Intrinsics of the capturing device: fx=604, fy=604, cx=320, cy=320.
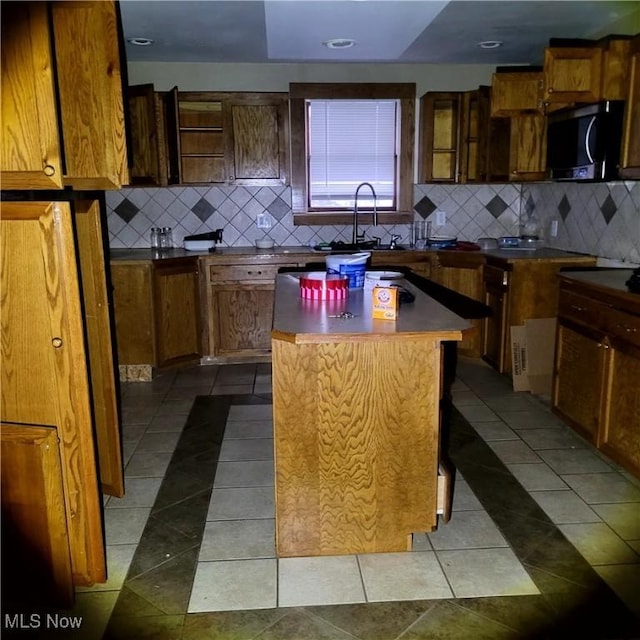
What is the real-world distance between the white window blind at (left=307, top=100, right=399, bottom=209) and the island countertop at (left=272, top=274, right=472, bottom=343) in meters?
2.54

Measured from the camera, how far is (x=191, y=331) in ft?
15.2

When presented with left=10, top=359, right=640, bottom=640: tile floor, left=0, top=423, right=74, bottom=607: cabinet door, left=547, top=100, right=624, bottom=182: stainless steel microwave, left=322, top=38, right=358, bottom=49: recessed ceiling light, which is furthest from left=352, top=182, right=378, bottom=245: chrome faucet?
left=0, top=423, right=74, bottom=607: cabinet door

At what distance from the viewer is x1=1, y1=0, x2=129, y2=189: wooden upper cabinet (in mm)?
1655

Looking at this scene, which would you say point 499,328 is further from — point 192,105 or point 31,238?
point 31,238

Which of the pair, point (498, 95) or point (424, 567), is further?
point (498, 95)

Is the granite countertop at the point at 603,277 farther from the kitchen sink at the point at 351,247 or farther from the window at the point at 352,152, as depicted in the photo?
the window at the point at 352,152

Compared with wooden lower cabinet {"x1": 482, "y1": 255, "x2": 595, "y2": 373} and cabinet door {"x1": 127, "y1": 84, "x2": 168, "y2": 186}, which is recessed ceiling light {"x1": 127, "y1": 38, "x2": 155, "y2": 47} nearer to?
cabinet door {"x1": 127, "y1": 84, "x2": 168, "y2": 186}

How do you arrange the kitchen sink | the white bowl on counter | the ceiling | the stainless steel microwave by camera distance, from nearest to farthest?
the stainless steel microwave → the ceiling → the kitchen sink → the white bowl on counter

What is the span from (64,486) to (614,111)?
3.10 m

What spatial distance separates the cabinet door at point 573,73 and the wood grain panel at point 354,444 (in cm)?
203

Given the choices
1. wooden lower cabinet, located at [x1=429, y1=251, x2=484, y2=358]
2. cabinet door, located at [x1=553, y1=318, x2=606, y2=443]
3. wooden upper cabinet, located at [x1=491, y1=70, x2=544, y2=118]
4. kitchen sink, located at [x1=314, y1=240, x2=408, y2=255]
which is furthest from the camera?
kitchen sink, located at [x1=314, y1=240, x2=408, y2=255]

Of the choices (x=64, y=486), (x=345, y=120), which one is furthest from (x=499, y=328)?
(x=64, y=486)

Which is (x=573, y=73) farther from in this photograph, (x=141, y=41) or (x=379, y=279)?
(x=141, y=41)

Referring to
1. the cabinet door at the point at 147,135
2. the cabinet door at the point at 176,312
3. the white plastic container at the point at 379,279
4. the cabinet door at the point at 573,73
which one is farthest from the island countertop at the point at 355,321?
the cabinet door at the point at 147,135
